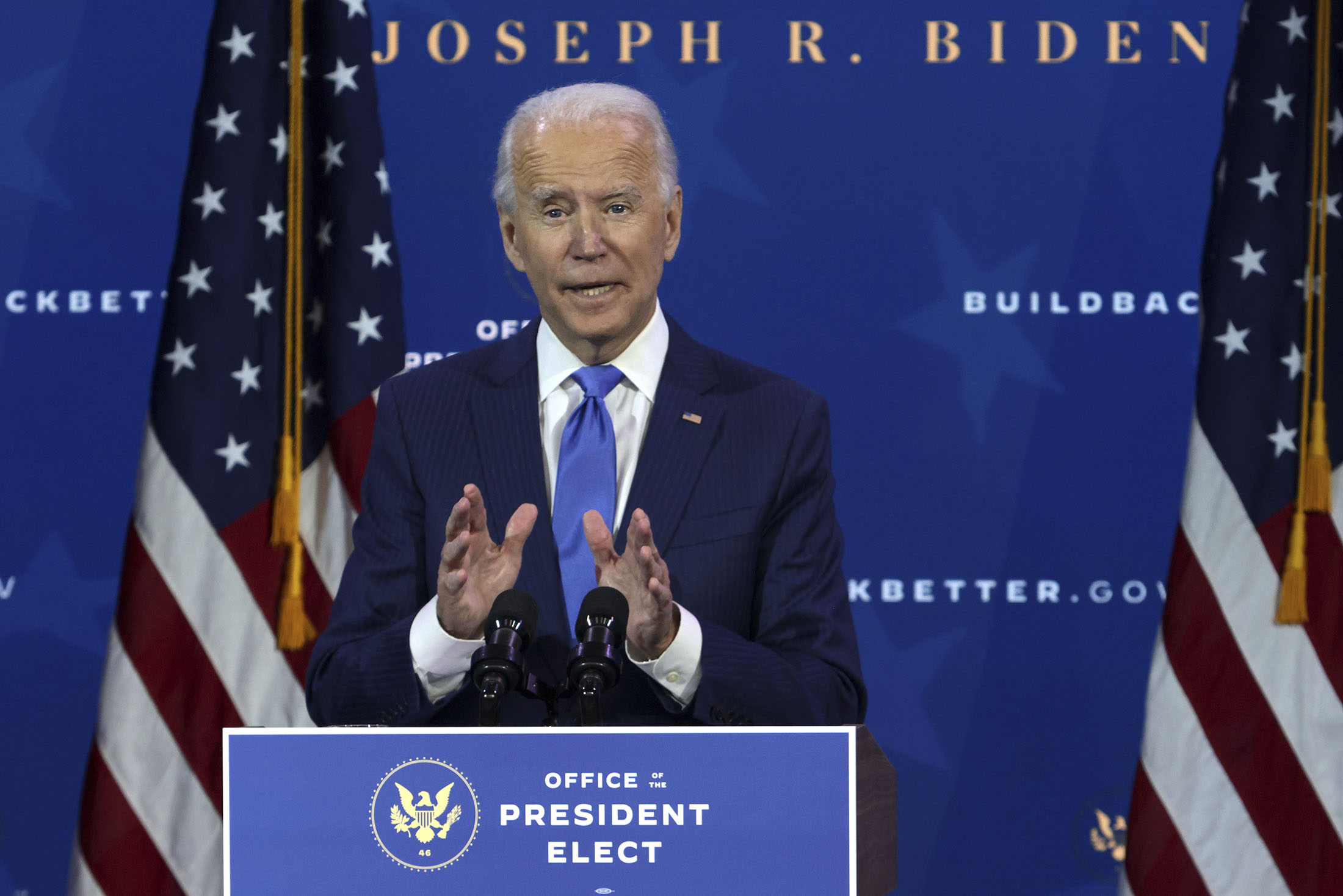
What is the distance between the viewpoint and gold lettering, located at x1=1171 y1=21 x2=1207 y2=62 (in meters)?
3.24

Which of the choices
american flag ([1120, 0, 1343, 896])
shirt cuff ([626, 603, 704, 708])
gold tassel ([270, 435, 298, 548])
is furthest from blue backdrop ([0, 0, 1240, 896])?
shirt cuff ([626, 603, 704, 708])

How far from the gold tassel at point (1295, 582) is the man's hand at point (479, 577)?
200 cm

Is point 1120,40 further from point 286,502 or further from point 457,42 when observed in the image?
point 286,502

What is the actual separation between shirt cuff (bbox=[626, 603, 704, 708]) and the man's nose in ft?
1.78

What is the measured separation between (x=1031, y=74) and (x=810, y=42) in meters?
0.50

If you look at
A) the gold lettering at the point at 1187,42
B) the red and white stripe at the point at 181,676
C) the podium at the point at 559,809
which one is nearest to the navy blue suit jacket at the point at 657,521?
the podium at the point at 559,809

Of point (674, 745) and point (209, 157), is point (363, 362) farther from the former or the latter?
point (674, 745)

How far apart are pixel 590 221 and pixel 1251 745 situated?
1.95 metres

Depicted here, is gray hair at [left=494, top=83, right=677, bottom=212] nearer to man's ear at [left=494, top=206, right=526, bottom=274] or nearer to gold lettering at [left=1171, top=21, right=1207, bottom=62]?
man's ear at [left=494, top=206, right=526, bottom=274]

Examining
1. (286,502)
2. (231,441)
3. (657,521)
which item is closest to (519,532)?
(657,521)

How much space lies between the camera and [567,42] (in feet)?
10.7

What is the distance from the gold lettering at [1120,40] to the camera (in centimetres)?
324

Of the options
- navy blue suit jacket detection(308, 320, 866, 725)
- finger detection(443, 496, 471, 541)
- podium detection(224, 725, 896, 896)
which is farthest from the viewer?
navy blue suit jacket detection(308, 320, 866, 725)

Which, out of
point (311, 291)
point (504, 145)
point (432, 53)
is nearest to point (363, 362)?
point (311, 291)
